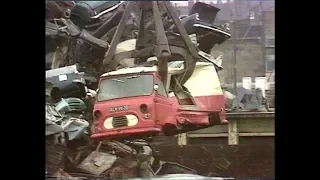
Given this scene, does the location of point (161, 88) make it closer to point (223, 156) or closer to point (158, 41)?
point (158, 41)

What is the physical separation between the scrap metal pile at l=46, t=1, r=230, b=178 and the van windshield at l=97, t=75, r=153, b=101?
0.05 m

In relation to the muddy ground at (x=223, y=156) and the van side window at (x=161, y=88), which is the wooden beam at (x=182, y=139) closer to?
the muddy ground at (x=223, y=156)

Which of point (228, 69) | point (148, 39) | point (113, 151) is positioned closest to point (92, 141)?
point (113, 151)

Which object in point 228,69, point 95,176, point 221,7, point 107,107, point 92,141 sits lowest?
point 95,176

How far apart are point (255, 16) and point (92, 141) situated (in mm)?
1042

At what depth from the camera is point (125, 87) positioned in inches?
96.3

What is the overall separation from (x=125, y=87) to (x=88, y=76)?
20 cm

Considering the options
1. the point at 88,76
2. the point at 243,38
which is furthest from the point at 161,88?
the point at 243,38

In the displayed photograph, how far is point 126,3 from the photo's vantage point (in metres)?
2.44

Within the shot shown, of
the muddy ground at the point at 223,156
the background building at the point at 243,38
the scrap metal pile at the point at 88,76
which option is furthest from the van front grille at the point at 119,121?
the background building at the point at 243,38

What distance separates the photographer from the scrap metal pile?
7.89ft

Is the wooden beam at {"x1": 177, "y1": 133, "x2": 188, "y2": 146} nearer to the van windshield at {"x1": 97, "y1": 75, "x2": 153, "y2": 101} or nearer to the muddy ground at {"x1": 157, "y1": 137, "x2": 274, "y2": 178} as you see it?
the muddy ground at {"x1": 157, "y1": 137, "x2": 274, "y2": 178}

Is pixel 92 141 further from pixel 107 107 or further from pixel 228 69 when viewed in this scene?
pixel 228 69
